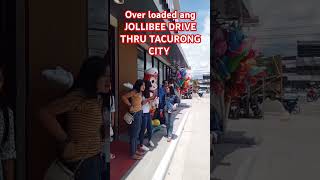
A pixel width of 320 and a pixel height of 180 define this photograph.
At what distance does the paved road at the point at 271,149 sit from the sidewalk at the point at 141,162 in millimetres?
631

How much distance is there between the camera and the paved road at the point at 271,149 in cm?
263

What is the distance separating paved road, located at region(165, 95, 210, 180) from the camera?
3186 millimetres

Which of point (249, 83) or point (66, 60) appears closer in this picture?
point (249, 83)

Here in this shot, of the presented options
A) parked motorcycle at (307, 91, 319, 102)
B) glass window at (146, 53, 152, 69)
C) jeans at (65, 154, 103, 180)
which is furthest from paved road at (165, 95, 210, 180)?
jeans at (65, 154, 103, 180)

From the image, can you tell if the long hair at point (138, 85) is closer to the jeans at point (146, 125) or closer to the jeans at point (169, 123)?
the jeans at point (146, 125)

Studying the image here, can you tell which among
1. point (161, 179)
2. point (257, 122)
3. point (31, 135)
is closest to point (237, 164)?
point (257, 122)

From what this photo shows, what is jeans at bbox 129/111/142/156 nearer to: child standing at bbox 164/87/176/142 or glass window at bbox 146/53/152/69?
child standing at bbox 164/87/176/142

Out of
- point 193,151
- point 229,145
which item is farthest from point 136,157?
point 229,145

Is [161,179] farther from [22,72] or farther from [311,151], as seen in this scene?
[22,72]

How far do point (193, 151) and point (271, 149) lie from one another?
0.81 m

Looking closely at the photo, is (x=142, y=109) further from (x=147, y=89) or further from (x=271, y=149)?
(x=271, y=149)

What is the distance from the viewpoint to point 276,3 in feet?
8.71

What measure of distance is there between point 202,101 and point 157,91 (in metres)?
0.55
